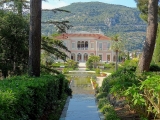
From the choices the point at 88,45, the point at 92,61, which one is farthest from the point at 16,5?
the point at 88,45

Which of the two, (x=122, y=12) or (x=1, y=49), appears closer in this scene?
(x=1, y=49)

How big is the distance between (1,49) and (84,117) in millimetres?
5962

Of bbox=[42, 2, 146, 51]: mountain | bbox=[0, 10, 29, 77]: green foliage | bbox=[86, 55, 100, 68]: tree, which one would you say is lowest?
bbox=[86, 55, 100, 68]: tree

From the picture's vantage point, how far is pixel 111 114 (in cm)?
772

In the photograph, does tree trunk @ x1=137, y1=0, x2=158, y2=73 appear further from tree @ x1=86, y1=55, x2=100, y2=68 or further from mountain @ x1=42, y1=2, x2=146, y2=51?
mountain @ x1=42, y1=2, x2=146, y2=51

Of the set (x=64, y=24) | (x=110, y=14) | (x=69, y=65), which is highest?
(x=110, y=14)

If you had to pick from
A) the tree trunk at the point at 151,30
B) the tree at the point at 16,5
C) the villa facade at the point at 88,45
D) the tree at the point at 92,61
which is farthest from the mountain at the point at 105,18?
the tree trunk at the point at 151,30

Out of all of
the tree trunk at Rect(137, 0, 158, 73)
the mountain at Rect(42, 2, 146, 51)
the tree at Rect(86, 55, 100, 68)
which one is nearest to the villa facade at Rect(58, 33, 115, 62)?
the tree at Rect(86, 55, 100, 68)

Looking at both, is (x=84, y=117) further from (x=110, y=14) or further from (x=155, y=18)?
(x=110, y=14)

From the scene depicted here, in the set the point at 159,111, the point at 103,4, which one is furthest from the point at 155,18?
the point at 103,4

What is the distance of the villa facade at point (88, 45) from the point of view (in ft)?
222

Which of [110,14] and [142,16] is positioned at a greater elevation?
[110,14]

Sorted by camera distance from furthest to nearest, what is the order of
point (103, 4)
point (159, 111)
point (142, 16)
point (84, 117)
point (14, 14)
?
point (103, 4)
point (142, 16)
point (14, 14)
point (84, 117)
point (159, 111)

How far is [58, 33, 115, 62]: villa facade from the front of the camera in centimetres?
6781
